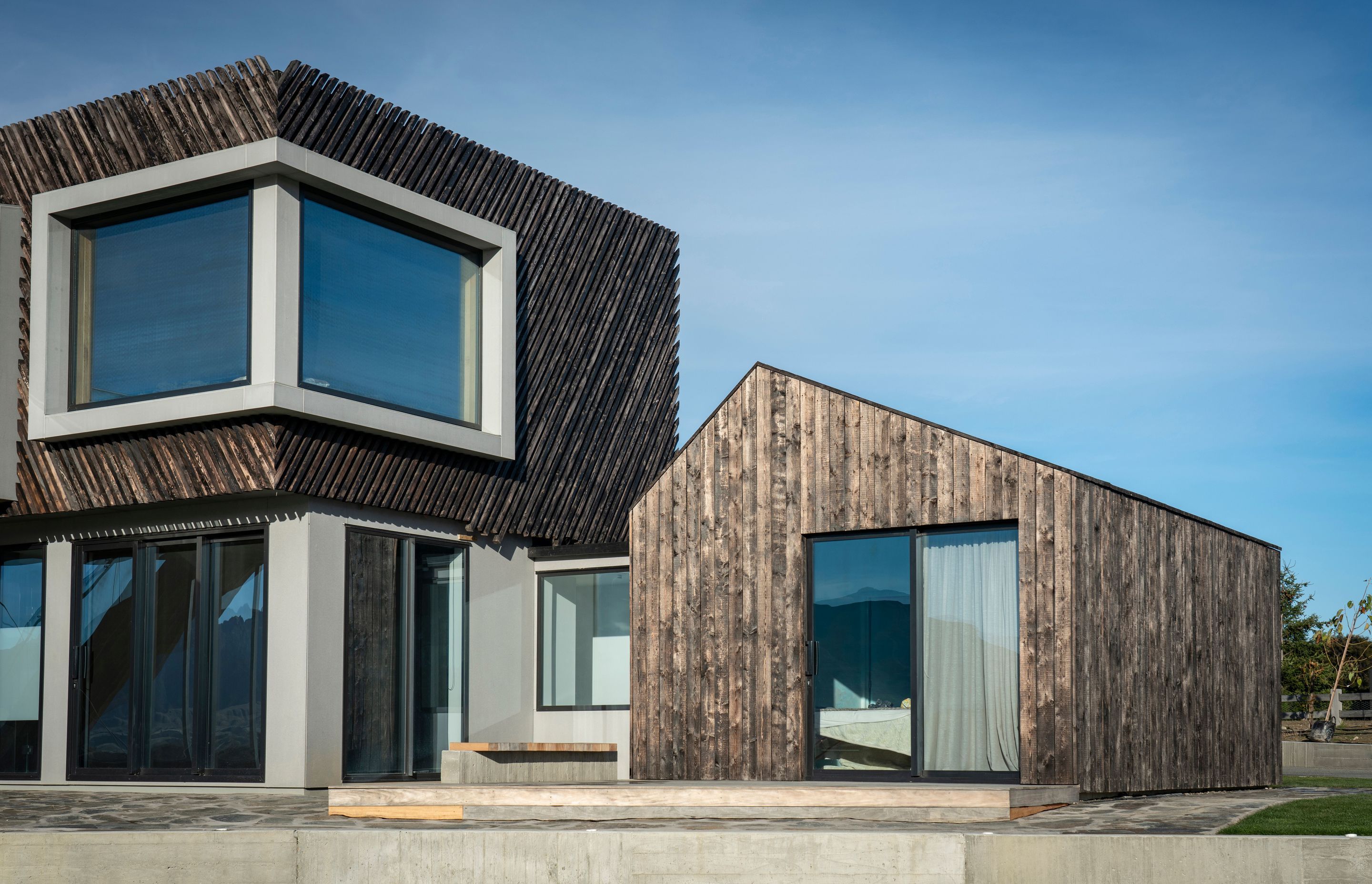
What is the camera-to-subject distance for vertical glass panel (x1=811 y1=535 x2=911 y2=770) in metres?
11.2

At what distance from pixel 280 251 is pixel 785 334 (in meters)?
20.9

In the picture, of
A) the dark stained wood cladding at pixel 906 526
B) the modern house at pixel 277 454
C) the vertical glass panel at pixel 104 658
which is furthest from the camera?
the vertical glass panel at pixel 104 658

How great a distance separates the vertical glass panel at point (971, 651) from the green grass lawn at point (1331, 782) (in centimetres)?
462

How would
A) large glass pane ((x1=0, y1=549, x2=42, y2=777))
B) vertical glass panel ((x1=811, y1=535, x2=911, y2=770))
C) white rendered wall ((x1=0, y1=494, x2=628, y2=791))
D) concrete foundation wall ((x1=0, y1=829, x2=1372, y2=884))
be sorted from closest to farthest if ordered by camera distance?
concrete foundation wall ((x1=0, y1=829, x2=1372, y2=884)) < vertical glass panel ((x1=811, y1=535, x2=911, y2=770)) < white rendered wall ((x1=0, y1=494, x2=628, y2=791)) < large glass pane ((x1=0, y1=549, x2=42, y2=777))

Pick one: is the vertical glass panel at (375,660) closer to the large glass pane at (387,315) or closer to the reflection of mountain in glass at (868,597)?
the large glass pane at (387,315)

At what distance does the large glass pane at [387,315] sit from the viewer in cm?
1288

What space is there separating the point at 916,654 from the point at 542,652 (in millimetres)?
5532

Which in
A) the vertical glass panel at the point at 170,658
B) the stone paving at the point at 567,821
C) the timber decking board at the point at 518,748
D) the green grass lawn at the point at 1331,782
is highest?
the vertical glass panel at the point at 170,658

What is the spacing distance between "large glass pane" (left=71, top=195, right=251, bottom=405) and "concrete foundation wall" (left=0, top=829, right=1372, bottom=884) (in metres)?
5.40

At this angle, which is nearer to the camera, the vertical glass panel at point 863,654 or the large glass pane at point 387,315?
the vertical glass panel at point 863,654

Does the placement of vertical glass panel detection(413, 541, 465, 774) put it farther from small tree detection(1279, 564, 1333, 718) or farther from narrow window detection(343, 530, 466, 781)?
small tree detection(1279, 564, 1333, 718)

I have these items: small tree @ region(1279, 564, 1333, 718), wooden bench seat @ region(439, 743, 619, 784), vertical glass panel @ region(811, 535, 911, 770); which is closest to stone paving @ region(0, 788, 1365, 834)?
wooden bench seat @ region(439, 743, 619, 784)

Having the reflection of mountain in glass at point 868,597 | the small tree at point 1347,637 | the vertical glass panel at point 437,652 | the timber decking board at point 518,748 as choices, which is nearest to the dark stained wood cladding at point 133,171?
the vertical glass panel at point 437,652

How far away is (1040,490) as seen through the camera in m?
10.6
